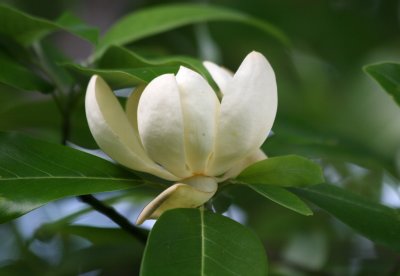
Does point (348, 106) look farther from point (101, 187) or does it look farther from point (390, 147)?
point (101, 187)

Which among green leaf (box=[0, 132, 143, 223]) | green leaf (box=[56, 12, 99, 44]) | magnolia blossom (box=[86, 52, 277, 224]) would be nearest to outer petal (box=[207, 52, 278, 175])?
magnolia blossom (box=[86, 52, 277, 224])

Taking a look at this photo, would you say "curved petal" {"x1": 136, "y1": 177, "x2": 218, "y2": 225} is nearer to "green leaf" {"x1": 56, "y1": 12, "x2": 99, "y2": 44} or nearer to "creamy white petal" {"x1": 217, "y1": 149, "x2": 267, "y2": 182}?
"creamy white petal" {"x1": 217, "y1": 149, "x2": 267, "y2": 182}

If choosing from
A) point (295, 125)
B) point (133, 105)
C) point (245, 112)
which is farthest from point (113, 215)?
point (295, 125)

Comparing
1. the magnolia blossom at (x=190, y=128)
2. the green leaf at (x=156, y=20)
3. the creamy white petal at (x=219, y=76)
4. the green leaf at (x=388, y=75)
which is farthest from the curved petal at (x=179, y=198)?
the green leaf at (x=156, y=20)

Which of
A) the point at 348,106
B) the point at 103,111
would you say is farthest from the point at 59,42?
the point at 103,111

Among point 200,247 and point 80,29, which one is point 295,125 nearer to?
point 80,29

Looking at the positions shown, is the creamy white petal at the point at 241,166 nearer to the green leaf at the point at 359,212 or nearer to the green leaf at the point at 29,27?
the green leaf at the point at 359,212
